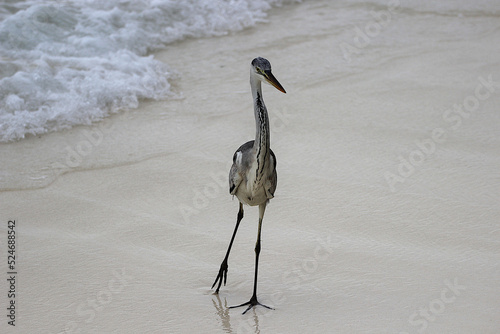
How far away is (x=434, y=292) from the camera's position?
12.6 feet

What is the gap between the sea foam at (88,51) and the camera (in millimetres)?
6719

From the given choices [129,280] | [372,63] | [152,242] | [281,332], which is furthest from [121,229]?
[372,63]

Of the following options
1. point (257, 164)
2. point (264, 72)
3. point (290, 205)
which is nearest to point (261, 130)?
point (257, 164)

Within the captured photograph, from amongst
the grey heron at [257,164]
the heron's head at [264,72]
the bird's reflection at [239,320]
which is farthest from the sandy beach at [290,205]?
the heron's head at [264,72]

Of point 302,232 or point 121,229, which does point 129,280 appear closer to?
point 121,229

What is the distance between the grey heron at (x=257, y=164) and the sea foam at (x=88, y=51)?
127 inches

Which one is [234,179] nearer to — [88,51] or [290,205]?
[290,205]

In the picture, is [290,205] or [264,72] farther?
[290,205]

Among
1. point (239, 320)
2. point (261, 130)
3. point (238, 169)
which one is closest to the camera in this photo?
point (261, 130)

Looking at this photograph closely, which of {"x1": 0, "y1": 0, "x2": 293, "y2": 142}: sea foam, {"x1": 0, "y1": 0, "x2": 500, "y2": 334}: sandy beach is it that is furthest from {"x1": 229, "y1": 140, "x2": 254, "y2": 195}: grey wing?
{"x1": 0, "y1": 0, "x2": 293, "y2": 142}: sea foam

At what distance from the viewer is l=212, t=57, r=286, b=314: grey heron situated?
3.61 meters

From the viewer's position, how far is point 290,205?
5.02 metres

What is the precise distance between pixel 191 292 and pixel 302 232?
3.56 feet

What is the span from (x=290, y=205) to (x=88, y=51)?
14.8 feet
